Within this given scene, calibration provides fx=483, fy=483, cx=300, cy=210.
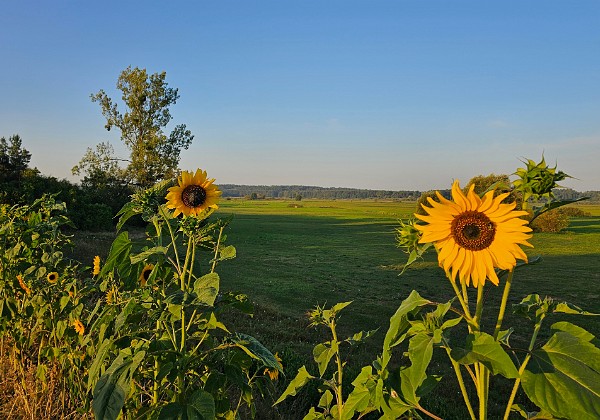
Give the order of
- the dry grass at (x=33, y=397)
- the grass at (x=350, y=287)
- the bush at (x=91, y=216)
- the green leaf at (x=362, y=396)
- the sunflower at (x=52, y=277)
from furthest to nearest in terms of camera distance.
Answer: the bush at (x=91, y=216)
the grass at (x=350, y=287)
the sunflower at (x=52, y=277)
the dry grass at (x=33, y=397)
the green leaf at (x=362, y=396)

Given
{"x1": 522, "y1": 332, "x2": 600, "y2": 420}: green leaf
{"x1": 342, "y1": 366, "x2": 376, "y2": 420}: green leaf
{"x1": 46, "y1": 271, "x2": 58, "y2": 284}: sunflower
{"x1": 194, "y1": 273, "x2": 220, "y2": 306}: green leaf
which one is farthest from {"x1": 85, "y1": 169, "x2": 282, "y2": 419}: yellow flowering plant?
{"x1": 46, "y1": 271, "x2": 58, "y2": 284}: sunflower

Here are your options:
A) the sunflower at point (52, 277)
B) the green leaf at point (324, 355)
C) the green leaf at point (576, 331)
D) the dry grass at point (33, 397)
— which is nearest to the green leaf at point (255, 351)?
the green leaf at point (324, 355)

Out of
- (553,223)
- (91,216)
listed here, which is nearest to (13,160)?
(91,216)

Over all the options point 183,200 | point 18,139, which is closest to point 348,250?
point 18,139

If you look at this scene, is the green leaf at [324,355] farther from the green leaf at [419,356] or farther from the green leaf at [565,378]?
the green leaf at [565,378]

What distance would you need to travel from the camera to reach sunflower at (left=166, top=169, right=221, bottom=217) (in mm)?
2088

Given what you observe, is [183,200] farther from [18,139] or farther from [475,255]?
[18,139]

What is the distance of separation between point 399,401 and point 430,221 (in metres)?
0.51

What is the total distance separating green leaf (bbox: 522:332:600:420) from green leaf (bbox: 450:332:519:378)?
0.34 feet

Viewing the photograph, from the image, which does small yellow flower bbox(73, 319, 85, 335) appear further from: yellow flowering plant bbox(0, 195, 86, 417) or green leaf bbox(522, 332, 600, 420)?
green leaf bbox(522, 332, 600, 420)

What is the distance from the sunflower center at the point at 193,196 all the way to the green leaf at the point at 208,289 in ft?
1.99

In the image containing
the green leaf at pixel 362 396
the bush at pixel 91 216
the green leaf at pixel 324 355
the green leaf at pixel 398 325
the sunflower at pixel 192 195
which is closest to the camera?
the green leaf at pixel 398 325

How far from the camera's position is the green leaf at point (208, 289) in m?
1.45

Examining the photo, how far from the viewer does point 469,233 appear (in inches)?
50.9
